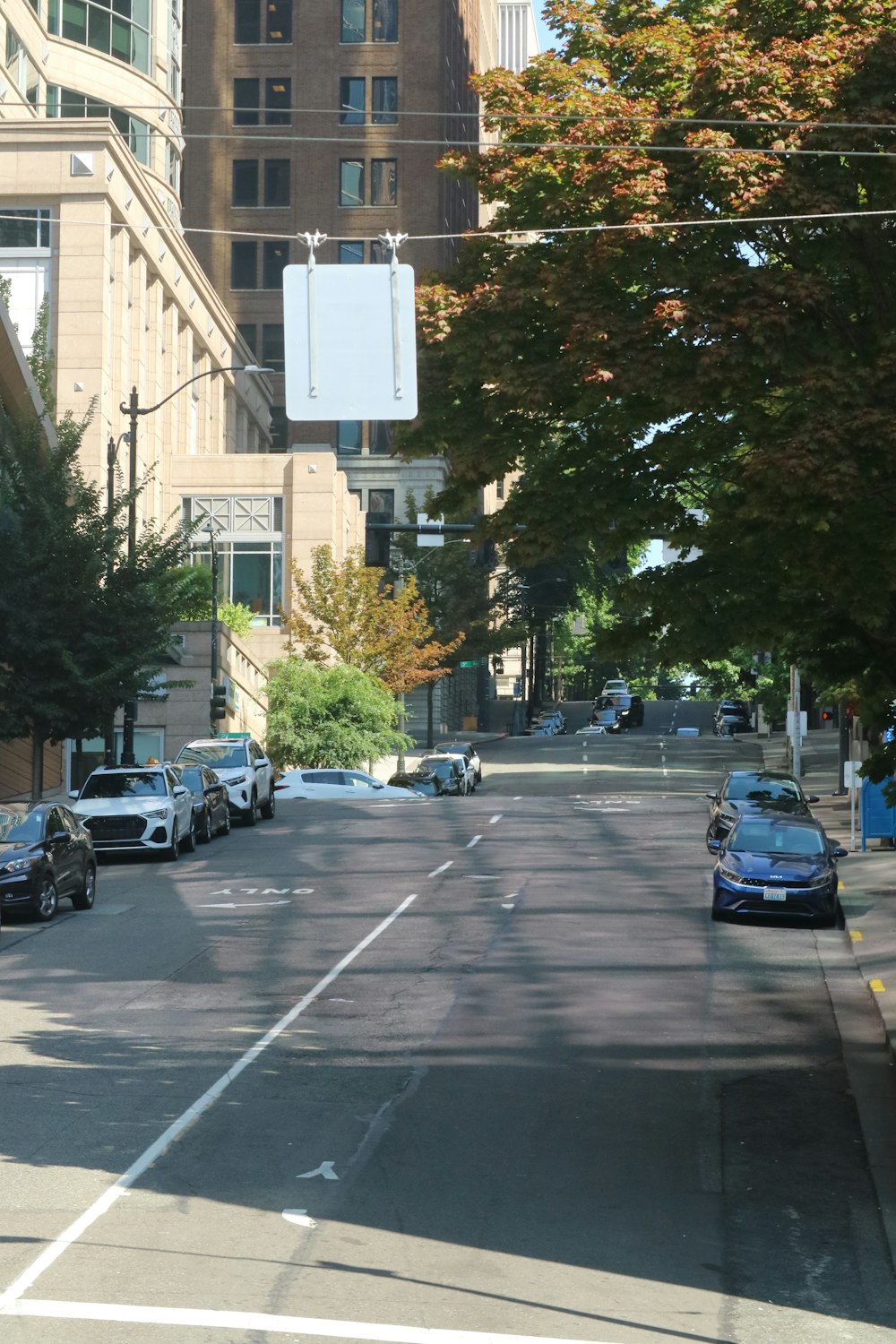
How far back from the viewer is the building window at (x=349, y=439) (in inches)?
3553

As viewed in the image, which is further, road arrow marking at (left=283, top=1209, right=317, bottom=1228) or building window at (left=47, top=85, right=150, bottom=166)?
building window at (left=47, top=85, right=150, bottom=166)

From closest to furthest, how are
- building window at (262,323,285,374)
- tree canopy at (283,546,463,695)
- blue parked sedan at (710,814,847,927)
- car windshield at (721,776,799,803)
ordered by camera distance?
blue parked sedan at (710,814,847,927) → car windshield at (721,776,799,803) → tree canopy at (283,546,463,695) → building window at (262,323,285,374)

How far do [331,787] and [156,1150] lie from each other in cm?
3351

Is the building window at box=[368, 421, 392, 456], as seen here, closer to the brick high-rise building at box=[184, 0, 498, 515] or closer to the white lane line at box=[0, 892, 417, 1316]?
the brick high-rise building at box=[184, 0, 498, 515]

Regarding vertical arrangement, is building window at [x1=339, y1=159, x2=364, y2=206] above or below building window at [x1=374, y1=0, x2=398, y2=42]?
below

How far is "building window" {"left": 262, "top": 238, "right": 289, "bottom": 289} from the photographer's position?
308ft

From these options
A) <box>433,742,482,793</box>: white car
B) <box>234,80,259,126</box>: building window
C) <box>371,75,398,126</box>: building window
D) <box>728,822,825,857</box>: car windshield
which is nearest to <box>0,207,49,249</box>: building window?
<box>433,742,482,793</box>: white car

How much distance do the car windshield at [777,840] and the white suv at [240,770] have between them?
14695 mm

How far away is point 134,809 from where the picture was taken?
29719 millimetres

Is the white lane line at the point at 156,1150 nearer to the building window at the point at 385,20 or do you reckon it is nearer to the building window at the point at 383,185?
the building window at the point at 383,185

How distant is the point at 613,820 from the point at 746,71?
26.0 m

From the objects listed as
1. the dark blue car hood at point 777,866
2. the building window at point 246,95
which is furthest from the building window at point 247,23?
the dark blue car hood at point 777,866

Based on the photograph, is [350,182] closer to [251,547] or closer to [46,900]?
[251,547]

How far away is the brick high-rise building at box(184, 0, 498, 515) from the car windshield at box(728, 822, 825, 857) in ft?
226
